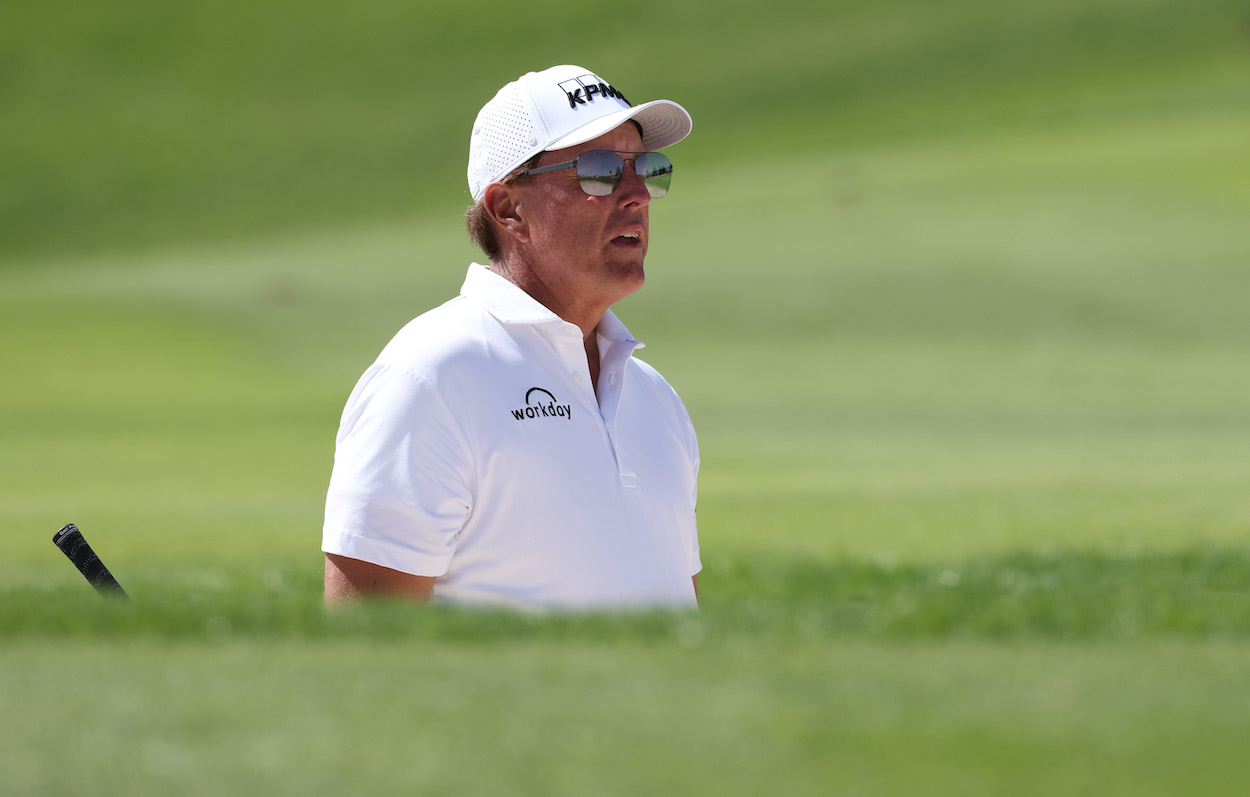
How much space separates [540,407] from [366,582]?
2.05 ft

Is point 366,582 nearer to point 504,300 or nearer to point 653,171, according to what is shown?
point 504,300

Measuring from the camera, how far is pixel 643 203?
4328 millimetres

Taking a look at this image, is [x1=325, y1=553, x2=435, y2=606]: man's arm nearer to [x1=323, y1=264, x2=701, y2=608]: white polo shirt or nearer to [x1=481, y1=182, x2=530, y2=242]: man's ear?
[x1=323, y1=264, x2=701, y2=608]: white polo shirt

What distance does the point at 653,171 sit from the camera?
445cm

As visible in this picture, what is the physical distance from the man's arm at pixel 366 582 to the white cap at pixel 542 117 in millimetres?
1281

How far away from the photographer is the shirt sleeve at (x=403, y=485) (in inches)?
144

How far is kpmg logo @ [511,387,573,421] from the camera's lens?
151 inches

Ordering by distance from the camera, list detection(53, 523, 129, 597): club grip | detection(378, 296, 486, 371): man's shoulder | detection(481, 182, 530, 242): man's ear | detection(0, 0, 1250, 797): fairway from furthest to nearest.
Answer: detection(481, 182, 530, 242): man's ear, detection(378, 296, 486, 371): man's shoulder, detection(53, 523, 129, 597): club grip, detection(0, 0, 1250, 797): fairway

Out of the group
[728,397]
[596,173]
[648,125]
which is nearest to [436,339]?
[596,173]

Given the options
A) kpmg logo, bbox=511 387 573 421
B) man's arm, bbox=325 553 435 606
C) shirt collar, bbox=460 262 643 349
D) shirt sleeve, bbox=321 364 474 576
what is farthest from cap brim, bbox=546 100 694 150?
man's arm, bbox=325 553 435 606

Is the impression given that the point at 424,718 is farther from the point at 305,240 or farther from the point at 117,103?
the point at 117,103

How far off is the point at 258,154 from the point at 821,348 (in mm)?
53655

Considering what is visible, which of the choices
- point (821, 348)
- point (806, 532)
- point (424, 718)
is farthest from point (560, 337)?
point (821, 348)

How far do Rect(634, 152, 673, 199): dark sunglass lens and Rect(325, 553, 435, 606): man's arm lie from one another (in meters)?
1.38
